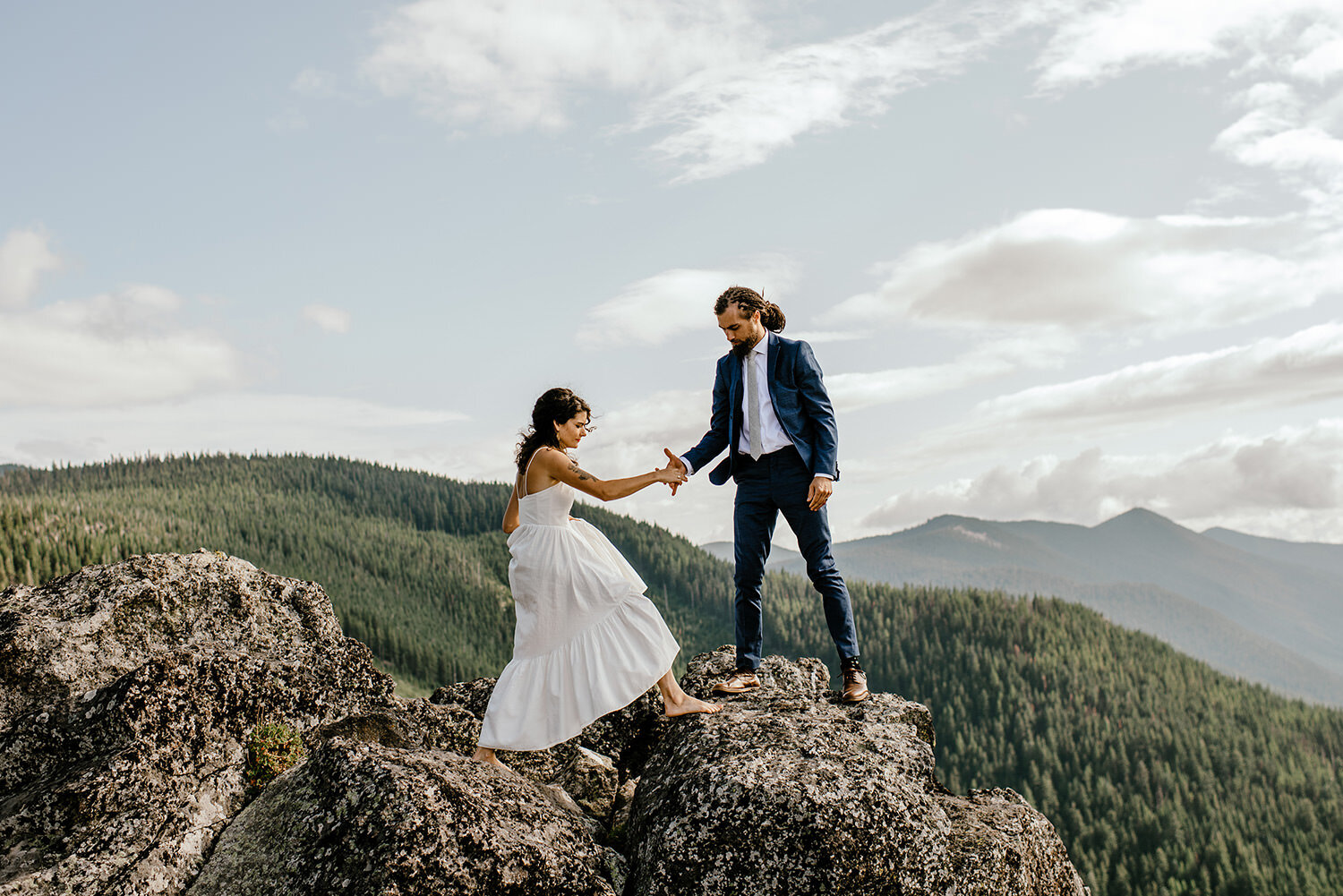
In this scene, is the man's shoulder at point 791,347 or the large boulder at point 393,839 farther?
the man's shoulder at point 791,347

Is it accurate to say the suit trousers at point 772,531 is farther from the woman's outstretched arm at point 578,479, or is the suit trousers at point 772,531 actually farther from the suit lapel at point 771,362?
the woman's outstretched arm at point 578,479

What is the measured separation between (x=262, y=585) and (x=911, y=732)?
27.4ft

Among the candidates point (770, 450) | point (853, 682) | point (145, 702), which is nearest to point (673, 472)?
point (770, 450)

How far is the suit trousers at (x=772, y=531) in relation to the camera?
8844mm

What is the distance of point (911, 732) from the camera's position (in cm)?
858

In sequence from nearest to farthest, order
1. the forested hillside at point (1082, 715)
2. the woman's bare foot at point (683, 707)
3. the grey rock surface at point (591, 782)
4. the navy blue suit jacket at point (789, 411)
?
the woman's bare foot at point (683, 707) → the navy blue suit jacket at point (789, 411) → the grey rock surface at point (591, 782) → the forested hillside at point (1082, 715)

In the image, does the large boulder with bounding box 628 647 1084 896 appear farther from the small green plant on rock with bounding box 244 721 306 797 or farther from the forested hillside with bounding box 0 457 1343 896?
the forested hillside with bounding box 0 457 1343 896

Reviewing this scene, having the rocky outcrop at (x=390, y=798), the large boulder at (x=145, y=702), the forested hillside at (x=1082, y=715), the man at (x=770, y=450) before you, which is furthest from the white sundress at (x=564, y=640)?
the forested hillside at (x=1082, y=715)

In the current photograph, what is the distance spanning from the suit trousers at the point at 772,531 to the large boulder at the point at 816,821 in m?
1.15

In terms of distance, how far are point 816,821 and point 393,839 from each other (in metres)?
3.27

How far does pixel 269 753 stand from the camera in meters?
8.02

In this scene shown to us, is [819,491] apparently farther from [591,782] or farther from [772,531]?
[591,782]

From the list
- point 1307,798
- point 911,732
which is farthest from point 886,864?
point 1307,798

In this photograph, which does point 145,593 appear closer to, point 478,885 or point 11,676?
point 11,676
